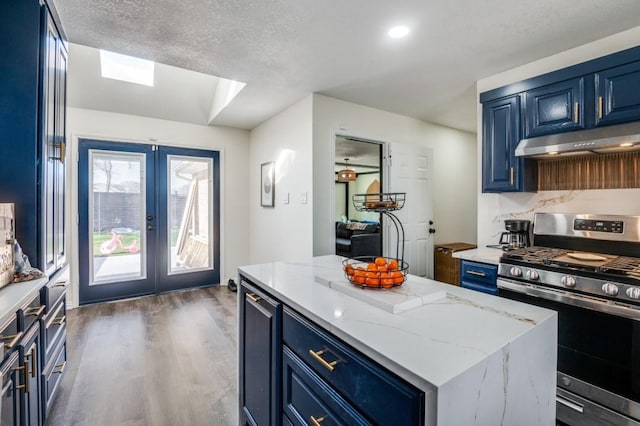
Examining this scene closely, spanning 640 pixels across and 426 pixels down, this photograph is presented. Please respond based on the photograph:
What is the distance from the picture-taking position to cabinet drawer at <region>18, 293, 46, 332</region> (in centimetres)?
132

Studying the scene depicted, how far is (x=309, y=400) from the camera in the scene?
1.17m

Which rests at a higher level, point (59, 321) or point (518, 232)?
point (518, 232)

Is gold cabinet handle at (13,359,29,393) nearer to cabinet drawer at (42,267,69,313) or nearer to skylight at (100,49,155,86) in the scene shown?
cabinet drawer at (42,267,69,313)

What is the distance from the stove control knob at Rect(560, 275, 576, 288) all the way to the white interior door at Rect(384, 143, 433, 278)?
208 cm

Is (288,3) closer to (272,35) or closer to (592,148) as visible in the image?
(272,35)

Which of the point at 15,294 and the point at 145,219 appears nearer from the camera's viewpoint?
the point at 15,294

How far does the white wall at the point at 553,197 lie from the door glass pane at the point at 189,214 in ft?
12.3

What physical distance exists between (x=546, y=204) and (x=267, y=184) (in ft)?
10.4

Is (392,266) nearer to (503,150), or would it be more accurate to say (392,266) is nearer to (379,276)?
(379,276)

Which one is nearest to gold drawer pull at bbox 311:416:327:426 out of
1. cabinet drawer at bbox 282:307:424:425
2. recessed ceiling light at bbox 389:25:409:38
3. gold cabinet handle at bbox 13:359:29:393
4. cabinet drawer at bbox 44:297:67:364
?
cabinet drawer at bbox 282:307:424:425

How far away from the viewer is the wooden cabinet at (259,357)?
1390mm

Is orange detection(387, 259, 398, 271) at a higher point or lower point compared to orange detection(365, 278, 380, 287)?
higher

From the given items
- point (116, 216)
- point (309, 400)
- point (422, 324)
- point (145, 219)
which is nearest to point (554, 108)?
point (422, 324)

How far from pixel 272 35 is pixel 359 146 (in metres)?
4.00
